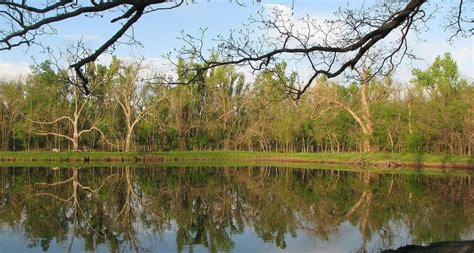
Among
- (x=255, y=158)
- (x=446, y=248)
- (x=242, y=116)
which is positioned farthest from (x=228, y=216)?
(x=242, y=116)

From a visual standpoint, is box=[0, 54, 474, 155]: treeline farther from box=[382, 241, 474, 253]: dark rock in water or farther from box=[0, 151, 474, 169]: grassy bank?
box=[382, 241, 474, 253]: dark rock in water

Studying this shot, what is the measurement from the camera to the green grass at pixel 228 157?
4075cm

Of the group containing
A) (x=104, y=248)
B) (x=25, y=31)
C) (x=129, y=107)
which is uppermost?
(x=129, y=107)

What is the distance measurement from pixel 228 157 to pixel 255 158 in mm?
2903

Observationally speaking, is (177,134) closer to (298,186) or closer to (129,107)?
(129,107)

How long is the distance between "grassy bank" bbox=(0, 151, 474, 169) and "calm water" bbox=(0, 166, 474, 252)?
14369 mm

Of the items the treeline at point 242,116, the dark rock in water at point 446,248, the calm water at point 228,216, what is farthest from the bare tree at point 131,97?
the dark rock in water at point 446,248

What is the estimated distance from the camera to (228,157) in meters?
52.5

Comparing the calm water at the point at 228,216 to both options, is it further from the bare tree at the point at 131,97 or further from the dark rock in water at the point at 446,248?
the bare tree at the point at 131,97

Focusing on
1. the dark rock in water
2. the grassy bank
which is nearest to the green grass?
the grassy bank

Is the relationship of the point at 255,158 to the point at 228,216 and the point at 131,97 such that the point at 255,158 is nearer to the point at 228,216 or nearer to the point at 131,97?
the point at 131,97

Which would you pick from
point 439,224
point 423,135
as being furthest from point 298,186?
point 423,135

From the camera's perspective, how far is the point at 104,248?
11.2 meters

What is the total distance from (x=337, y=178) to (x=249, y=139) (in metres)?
28.7
